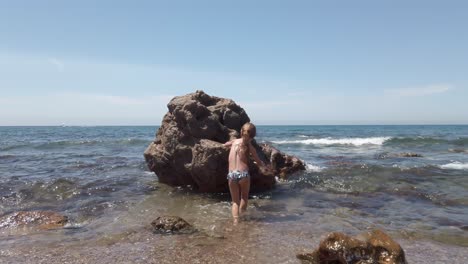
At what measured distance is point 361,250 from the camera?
4594 millimetres

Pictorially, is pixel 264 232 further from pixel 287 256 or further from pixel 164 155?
pixel 164 155

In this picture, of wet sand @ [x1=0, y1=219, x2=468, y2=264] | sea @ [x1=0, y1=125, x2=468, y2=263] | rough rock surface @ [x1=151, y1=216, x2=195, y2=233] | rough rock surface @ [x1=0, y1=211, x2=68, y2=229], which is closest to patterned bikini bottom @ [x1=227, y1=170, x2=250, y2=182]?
sea @ [x1=0, y1=125, x2=468, y2=263]

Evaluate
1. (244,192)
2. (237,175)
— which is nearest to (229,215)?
(244,192)

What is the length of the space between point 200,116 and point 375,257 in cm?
672

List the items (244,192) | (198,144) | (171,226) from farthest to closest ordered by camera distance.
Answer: (198,144), (244,192), (171,226)

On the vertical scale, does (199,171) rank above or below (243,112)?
below

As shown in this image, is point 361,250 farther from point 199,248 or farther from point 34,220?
point 34,220

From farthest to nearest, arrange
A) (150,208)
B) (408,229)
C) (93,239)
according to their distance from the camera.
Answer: (150,208) → (408,229) → (93,239)

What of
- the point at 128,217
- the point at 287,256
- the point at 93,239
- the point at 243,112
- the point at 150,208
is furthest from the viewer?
the point at 243,112

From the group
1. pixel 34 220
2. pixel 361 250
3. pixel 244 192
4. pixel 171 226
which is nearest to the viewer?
pixel 361 250

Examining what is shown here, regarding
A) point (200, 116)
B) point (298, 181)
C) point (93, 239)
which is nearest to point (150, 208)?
point (93, 239)

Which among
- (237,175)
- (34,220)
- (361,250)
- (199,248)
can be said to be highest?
(237,175)

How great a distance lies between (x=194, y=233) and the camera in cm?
627

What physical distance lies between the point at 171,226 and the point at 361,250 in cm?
317
